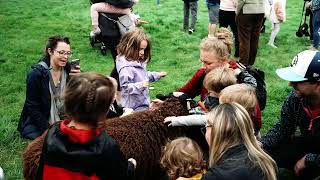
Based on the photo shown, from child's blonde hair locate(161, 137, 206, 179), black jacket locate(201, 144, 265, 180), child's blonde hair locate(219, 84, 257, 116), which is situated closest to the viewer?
black jacket locate(201, 144, 265, 180)

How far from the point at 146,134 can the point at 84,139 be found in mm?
1229

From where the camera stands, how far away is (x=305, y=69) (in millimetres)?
3703

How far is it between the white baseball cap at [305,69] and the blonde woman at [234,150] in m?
1.14

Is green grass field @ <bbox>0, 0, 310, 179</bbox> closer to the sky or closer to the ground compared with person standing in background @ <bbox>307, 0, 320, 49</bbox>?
closer to the ground

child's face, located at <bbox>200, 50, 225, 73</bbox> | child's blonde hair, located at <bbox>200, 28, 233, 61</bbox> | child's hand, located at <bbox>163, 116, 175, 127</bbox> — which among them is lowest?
child's hand, located at <bbox>163, 116, 175, 127</bbox>

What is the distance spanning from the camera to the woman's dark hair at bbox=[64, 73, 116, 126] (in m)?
2.59

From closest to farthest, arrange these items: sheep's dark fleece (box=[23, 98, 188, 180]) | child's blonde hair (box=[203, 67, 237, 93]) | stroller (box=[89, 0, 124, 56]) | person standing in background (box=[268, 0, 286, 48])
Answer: sheep's dark fleece (box=[23, 98, 188, 180]) < child's blonde hair (box=[203, 67, 237, 93]) < stroller (box=[89, 0, 124, 56]) < person standing in background (box=[268, 0, 286, 48])

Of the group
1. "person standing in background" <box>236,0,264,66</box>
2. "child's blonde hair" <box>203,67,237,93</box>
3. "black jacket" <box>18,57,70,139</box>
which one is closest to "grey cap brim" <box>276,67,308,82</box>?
"child's blonde hair" <box>203,67,237,93</box>

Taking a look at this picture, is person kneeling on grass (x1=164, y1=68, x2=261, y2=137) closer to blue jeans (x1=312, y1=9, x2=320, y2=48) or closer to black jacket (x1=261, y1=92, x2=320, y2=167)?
black jacket (x1=261, y1=92, x2=320, y2=167)

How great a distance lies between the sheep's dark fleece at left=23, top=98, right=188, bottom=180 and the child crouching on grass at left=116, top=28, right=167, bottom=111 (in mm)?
727

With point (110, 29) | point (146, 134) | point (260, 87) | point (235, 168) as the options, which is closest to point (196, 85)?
point (260, 87)

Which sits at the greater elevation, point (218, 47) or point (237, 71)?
point (218, 47)

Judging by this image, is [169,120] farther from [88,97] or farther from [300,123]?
[88,97]

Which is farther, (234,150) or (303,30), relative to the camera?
(303,30)
